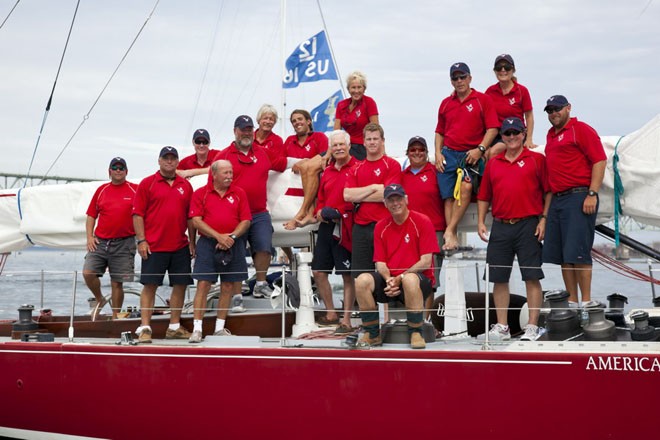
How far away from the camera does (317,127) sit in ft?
41.4

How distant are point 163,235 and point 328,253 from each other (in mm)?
1486

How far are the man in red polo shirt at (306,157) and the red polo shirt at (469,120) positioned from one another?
132cm

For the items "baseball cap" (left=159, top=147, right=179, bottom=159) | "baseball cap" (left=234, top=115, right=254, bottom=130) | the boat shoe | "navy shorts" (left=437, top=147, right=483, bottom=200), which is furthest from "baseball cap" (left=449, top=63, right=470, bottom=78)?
the boat shoe

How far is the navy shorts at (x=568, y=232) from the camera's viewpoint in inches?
252

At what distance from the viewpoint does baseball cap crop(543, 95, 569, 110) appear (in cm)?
651

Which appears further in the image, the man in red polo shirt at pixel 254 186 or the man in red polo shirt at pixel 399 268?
the man in red polo shirt at pixel 254 186

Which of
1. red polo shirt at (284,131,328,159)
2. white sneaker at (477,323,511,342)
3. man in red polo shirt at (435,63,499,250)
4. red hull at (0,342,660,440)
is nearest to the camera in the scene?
red hull at (0,342,660,440)

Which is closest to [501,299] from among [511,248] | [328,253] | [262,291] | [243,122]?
[511,248]

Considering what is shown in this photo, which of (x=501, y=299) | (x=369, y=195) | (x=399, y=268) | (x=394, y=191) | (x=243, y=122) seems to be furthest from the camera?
(x=243, y=122)

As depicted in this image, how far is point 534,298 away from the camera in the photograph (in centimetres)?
645

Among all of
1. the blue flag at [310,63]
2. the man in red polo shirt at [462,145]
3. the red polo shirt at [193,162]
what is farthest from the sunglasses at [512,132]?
the blue flag at [310,63]

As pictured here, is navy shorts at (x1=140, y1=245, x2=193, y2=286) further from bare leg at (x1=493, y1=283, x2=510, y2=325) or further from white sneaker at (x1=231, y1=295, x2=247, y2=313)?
bare leg at (x1=493, y1=283, x2=510, y2=325)

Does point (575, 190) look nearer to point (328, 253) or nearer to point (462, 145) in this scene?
point (462, 145)

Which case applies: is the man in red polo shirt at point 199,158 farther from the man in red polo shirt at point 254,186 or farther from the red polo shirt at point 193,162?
the man in red polo shirt at point 254,186
